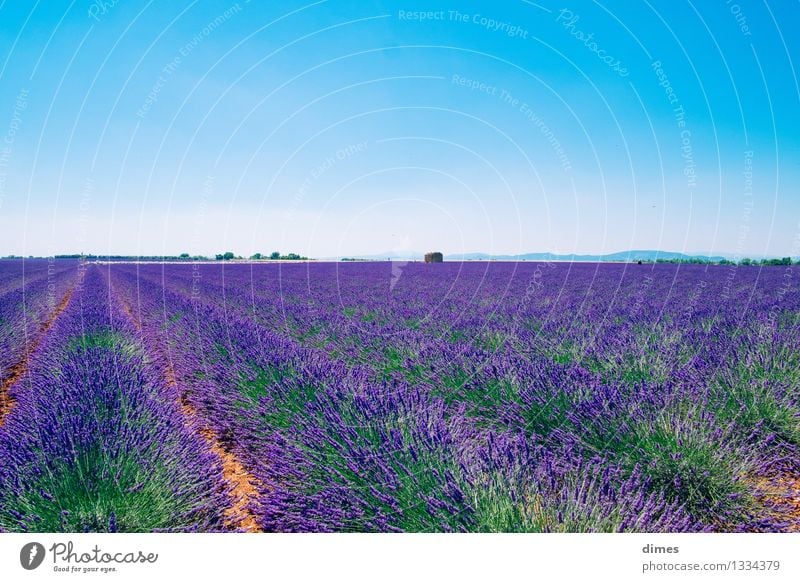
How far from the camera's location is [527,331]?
4.72 m

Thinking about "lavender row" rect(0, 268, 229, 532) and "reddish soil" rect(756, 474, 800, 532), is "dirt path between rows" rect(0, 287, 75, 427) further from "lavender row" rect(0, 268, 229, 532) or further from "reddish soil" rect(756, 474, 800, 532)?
"reddish soil" rect(756, 474, 800, 532)

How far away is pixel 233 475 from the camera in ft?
7.79

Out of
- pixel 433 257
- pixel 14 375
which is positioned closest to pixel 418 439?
pixel 14 375

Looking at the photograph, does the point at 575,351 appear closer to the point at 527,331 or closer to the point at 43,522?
the point at 527,331

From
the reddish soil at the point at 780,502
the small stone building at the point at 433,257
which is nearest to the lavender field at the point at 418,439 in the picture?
the reddish soil at the point at 780,502

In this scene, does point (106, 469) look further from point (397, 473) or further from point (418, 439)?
point (418, 439)

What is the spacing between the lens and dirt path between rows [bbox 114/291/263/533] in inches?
70.5
